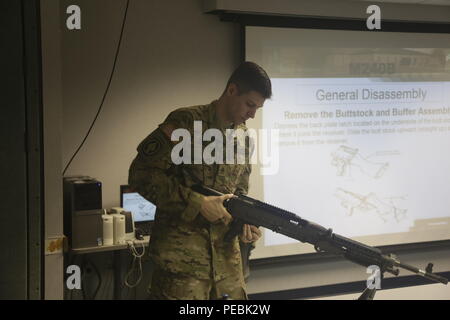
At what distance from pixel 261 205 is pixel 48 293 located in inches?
48.9

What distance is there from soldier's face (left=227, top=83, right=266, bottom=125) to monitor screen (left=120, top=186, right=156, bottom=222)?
1.03m

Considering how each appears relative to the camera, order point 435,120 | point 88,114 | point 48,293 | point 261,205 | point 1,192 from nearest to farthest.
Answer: point 1,192, point 261,205, point 48,293, point 88,114, point 435,120

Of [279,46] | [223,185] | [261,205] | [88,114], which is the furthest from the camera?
[279,46]

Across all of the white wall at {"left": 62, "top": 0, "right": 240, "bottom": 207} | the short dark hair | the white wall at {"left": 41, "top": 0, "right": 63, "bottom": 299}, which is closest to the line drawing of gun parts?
the white wall at {"left": 62, "top": 0, "right": 240, "bottom": 207}

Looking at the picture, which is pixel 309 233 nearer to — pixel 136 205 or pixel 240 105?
pixel 240 105

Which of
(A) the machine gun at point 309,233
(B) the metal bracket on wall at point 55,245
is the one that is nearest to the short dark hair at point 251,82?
(A) the machine gun at point 309,233

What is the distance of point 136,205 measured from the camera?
319 centimetres

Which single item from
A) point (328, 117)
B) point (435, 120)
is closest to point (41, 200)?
point (328, 117)

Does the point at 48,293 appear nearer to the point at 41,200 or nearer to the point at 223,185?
the point at 223,185

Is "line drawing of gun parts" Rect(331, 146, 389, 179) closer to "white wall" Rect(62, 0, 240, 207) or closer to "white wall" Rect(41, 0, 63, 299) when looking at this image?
"white wall" Rect(62, 0, 240, 207)

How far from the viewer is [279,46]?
3.47 metres

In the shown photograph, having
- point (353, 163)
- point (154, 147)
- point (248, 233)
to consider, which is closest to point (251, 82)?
point (154, 147)

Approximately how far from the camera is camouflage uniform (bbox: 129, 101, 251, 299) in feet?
6.86

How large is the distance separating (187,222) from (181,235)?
0.20ft
